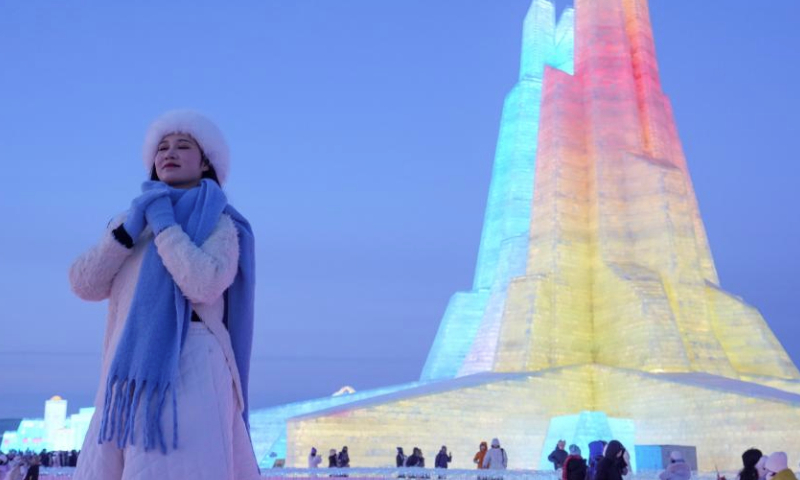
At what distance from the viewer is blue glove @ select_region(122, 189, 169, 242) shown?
85.0 inches

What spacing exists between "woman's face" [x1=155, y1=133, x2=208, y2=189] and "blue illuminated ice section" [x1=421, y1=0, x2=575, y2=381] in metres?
16.9

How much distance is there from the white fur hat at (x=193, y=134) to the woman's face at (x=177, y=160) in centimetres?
2

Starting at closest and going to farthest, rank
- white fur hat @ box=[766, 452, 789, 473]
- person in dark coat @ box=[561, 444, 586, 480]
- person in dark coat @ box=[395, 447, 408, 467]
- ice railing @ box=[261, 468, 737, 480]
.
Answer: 1. white fur hat @ box=[766, 452, 789, 473]
2. person in dark coat @ box=[561, 444, 586, 480]
3. ice railing @ box=[261, 468, 737, 480]
4. person in dark coat @ box=[395, 447, 408, 467]

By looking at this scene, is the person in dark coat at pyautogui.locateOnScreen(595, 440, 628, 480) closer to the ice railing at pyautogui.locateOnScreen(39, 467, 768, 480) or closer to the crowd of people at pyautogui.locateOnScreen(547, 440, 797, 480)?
the crowd of people at pyautogui.locateOnScreen(547, 440, 797, 480)

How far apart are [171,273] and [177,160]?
0.41 m

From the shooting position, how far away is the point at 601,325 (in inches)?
723

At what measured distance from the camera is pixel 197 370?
2027 mm

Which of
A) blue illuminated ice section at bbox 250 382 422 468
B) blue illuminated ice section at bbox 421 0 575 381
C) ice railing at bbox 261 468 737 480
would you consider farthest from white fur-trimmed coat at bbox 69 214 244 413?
blue illuminated ice section at bbox 421 0 575 381

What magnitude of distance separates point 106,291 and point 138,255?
136mm

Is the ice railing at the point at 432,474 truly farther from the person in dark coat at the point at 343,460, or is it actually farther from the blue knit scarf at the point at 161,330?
the blue knit scarf at the point at 161,330

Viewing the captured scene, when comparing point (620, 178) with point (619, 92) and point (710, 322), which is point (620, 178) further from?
point (710, 322)

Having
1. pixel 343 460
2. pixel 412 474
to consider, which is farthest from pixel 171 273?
pixel 343 460

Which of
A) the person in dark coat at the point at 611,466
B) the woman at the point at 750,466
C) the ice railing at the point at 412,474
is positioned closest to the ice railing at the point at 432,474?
the ice railing at the point at 412,474

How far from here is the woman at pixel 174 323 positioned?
76.5 inches
